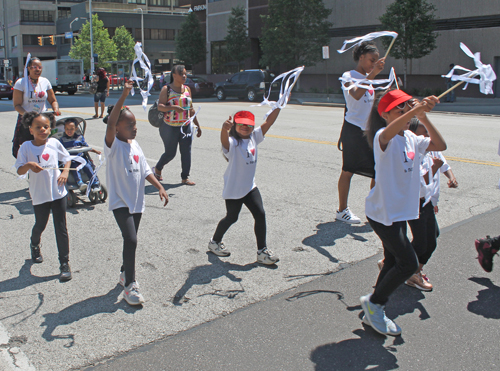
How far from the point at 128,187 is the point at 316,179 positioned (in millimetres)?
4601

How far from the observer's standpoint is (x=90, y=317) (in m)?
3.59

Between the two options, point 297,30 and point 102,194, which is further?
point 297,30

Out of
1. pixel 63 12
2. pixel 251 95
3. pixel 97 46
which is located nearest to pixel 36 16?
pixel 63 12

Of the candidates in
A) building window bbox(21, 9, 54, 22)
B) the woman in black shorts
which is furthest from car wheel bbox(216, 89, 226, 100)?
building window bbox(21, 9, 54, 22)

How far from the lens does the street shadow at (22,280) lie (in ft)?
13.4

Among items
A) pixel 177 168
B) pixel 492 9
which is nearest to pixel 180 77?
pixel 177 168

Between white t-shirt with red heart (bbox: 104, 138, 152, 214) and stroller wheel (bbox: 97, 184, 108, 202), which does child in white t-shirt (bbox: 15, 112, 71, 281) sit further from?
stroller wheel (bbox: 97, 184, 108, 202)

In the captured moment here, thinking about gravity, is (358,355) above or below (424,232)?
below

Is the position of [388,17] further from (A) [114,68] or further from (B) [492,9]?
(A) [114,68]

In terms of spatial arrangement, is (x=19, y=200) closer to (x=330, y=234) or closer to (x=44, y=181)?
(x=44, y=181)

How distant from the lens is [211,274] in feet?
14.3

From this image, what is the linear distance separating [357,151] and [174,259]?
219 cm

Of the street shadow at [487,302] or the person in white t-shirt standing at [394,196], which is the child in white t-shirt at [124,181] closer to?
the person in white t-shirt standing at [394,196]

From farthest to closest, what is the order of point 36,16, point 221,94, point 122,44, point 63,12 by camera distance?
1. point 63,12
2. point 36,16
3. point 122,44
4. point 221,94
